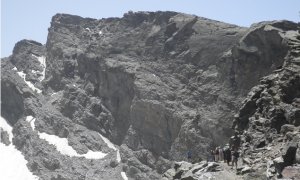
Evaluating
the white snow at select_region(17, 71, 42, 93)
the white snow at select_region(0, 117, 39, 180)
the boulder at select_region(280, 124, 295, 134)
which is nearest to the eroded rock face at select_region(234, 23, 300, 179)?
the boulder at select_region(280, 124, 295, 134)

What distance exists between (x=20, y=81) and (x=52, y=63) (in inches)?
469

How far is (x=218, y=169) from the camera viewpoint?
1367 inches

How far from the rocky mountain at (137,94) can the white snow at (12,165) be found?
5.43 ft

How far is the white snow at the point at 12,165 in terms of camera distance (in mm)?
119375

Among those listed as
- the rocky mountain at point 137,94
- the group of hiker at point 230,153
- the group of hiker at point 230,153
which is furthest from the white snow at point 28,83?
the group of hiker at point 230,153

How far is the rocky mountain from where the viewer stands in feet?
344

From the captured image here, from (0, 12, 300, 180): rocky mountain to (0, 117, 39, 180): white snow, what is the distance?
5.43 feet

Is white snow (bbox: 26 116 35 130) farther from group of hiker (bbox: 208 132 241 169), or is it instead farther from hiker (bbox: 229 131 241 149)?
group of hiker (bbox: 208 132 241 169)

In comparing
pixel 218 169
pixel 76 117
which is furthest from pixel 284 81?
pixel 76 117

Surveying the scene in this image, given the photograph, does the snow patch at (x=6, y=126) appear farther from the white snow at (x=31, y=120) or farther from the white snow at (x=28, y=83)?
the white snow at (x=28, y=83)

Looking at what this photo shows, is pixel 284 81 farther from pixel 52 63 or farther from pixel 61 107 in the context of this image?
pixel 52 63

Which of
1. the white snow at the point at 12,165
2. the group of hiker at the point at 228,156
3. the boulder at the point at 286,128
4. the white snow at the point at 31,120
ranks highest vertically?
the white snow at the point at 31,120

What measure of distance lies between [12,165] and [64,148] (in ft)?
46.5

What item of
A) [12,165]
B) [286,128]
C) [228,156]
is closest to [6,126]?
[12,165]
